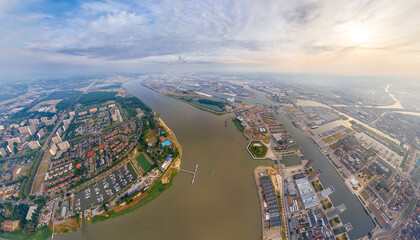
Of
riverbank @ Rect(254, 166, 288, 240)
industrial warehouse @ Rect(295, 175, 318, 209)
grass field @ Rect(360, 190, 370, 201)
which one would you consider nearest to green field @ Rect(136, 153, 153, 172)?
riverbank @ Rect(254, 166, 288, 240)

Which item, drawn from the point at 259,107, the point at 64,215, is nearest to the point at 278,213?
the point at 64,215

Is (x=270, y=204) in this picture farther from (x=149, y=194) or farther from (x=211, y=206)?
(x=149, y=194)

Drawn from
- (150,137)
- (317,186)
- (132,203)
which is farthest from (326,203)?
(150,137)

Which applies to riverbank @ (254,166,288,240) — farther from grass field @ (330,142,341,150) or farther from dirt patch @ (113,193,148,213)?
grass field @ (330,142,341,150)

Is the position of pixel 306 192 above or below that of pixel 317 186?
above

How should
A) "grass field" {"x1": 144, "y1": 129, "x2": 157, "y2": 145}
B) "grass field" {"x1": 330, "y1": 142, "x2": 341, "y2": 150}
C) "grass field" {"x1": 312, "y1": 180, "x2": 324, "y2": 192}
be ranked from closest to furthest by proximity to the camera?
"grass field" {"x1": 312, "y1": 180, "x2": 324, "y2": 192} < "grass field" {"x1": 330, "y1": 142, "x2": 341, "y2": 150} < "grass field" {"x1": 144, "y1": 129, "x2": 157, "y2": 145}

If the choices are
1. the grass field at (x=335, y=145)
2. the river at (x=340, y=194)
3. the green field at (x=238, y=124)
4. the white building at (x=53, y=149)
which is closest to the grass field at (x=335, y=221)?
the river at (x=340, y=194)
